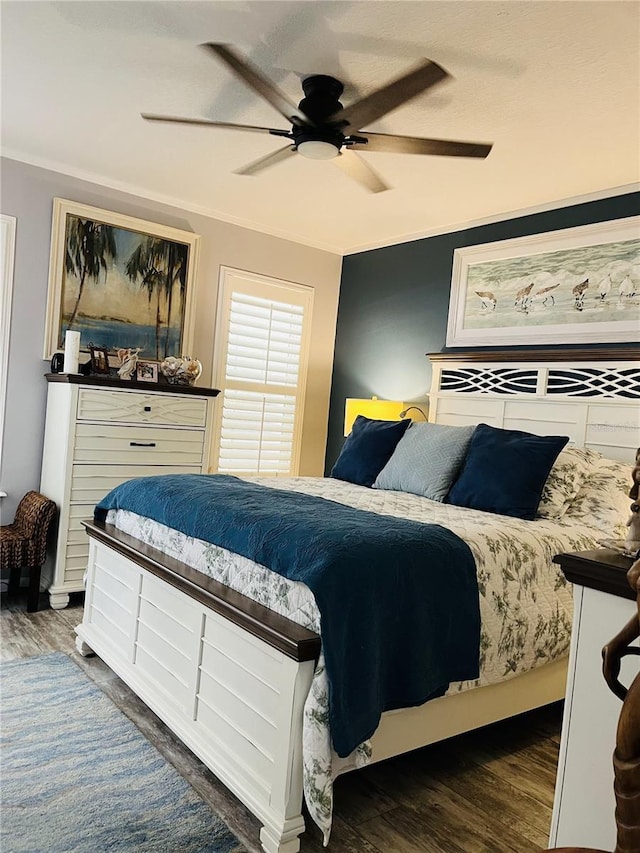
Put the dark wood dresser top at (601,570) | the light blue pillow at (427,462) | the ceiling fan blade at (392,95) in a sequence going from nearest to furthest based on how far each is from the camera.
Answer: the dark wood dresser top at (601,570)
the ceiling fan blade at (392,95)
the light blue pillow at (427,462)

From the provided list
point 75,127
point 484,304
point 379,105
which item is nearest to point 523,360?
point 484,304

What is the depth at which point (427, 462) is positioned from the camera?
3385 millimetres

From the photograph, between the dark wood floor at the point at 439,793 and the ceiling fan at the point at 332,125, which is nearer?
the dark wood floor at the point at 439,793

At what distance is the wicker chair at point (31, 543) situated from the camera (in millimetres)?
3572

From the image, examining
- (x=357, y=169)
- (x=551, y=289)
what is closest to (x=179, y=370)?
(x=357, y=169)

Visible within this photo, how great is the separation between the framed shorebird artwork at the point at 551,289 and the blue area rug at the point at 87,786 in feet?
10.2

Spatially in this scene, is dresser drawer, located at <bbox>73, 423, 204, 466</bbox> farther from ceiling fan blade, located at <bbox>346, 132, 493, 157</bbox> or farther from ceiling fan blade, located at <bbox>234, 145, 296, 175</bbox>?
ceiling fan blade, located at <bbox>346, 132, 493, 157</bbox>

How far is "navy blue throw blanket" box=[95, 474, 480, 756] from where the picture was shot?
184 centimetres

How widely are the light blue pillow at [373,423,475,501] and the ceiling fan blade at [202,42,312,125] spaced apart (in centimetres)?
169

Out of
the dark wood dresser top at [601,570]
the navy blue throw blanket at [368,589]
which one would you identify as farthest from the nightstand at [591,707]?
the navy blue throw blanket at [368,589]

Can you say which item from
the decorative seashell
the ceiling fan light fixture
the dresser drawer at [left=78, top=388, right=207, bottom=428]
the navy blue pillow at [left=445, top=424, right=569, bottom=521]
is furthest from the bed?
the ceiling fan light fixture

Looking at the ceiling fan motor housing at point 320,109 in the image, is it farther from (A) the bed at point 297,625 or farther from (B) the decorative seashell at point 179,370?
(B) the decorative seashell at point 179,370

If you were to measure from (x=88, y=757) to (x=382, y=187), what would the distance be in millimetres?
2692

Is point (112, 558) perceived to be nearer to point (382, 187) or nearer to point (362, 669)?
point (362, 669)
